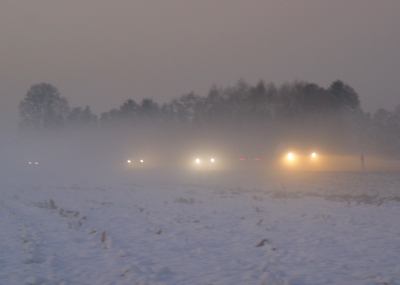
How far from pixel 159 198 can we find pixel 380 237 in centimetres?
1078

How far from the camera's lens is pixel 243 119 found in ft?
204

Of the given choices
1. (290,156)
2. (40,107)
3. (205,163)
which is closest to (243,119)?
(205,163)

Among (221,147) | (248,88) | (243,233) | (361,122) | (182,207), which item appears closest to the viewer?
(243,233)

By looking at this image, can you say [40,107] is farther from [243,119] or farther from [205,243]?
[205,243]

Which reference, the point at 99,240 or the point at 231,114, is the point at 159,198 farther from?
the point at 231,114

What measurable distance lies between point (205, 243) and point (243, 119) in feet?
176

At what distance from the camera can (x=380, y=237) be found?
9.03m

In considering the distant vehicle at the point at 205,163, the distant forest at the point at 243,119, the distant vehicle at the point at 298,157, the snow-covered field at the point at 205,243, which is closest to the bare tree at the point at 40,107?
the distant forest at the point at 243,119

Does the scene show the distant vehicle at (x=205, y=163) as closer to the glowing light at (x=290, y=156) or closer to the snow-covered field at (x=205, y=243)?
the glowing light at (x=290, y=156)

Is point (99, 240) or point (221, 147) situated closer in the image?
point (99, 240)

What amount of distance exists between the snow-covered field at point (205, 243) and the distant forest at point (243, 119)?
30.4 m

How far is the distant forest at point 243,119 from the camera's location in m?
46.4

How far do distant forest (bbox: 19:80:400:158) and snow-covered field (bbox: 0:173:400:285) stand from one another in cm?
3045

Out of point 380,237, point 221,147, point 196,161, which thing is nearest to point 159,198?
point 380,237
